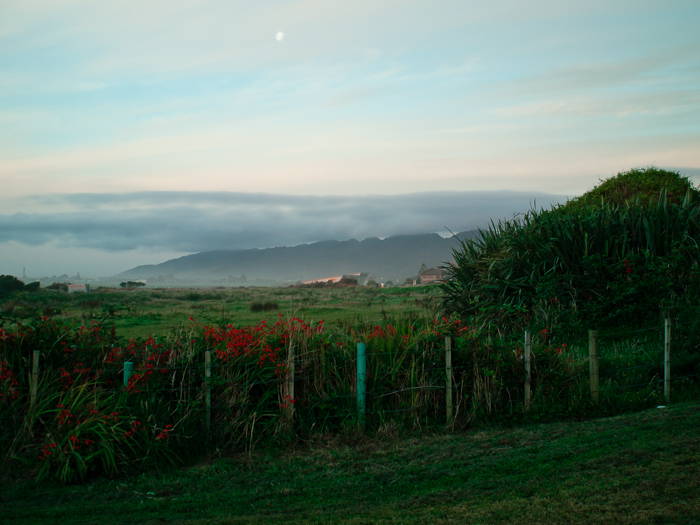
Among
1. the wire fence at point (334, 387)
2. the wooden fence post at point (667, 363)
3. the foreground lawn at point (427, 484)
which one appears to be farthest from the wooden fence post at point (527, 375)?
the wooden fence post at point (667, 363)

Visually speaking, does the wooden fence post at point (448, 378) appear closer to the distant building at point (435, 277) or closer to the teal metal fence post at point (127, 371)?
→ the teal metal fence post at point (127, 371)

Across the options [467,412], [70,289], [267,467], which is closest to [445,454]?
[467,412]

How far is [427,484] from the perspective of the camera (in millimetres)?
5629

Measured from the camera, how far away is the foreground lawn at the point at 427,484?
474 centimetres

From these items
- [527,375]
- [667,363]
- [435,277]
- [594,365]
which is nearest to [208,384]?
[527,375]

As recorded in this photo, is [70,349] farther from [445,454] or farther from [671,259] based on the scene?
[671,259]

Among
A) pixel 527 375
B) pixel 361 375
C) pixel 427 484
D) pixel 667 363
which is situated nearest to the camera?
pixel 427 484

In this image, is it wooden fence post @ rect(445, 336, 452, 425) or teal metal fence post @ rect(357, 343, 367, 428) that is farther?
wooden fence post @ rect(445, 336, 452, 425)

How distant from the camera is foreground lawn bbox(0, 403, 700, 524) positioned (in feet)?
15.6

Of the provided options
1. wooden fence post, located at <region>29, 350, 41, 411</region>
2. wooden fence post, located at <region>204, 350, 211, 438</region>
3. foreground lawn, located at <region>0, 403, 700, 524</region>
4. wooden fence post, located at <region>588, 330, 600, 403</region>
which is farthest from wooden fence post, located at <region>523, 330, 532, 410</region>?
wooden fence post, located at <region>29, 350, 41, 411</region>

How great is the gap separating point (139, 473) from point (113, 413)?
0.75m

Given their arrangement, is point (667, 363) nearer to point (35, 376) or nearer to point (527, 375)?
point (527, 375)

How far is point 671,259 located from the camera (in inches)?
491

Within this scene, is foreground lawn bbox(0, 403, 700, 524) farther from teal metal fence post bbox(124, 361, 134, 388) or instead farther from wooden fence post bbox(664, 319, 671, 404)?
wooden fence post bbox(664, 319, 671, 404)
